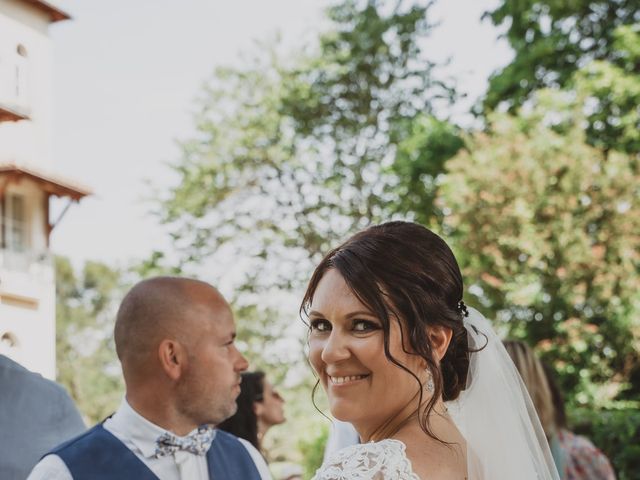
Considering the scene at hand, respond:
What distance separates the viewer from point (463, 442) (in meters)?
1.82

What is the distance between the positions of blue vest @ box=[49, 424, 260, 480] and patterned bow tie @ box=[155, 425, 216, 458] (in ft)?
Answer: 0.19

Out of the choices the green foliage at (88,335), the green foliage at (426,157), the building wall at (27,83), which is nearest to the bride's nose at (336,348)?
the building wall at (27,83)

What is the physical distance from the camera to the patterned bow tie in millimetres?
2812

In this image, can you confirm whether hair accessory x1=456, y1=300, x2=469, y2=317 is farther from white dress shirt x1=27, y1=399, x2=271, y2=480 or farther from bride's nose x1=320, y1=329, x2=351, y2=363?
white dress shirt x1=27, y1=399, x2=271, y2=480

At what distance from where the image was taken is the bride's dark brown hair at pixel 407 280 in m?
1.74

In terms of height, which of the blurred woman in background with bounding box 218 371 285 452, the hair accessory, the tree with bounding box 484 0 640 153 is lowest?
the blurred woman in background with bounding box 218 371 285 452

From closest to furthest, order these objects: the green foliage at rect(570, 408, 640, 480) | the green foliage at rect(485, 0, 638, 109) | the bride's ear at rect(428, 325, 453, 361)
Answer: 1. the bride's ear at rect(428, 325, 453, 361)
2. the green foliage at rect(570, 408, 640, 480)
3. the green foliage at rect(485, 0, 638, 109)

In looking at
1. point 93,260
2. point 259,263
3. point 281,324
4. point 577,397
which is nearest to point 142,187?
point 259,263

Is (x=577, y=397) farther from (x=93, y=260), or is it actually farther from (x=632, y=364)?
(x=93, y=260)

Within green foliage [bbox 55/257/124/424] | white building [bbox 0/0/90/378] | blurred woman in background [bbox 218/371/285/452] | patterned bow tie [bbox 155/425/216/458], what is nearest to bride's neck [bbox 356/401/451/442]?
patterned bow tie [bbox 155/425/216/458]

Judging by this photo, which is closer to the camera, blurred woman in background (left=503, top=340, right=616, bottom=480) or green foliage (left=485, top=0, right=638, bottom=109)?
blurred woman in background (left=503, top=340, right=616, bottom=480)

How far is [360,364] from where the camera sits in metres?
1.77

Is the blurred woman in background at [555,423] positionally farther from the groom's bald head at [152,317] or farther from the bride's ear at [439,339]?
the bride's ear at [439,339]

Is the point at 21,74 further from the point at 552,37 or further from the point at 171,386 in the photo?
the point at 552,37
